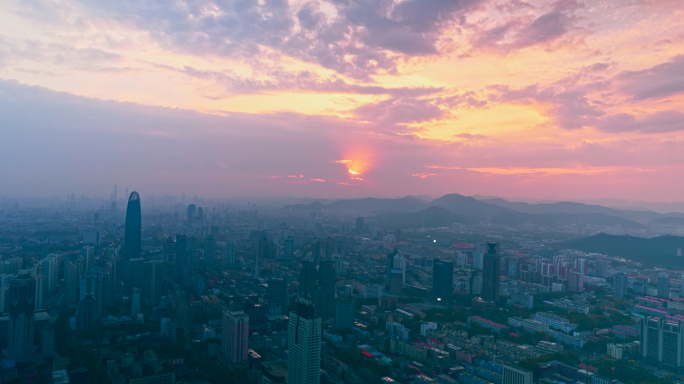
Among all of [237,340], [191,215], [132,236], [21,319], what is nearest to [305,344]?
[237,340]

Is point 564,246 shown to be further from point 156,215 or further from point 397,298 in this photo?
point 156,215

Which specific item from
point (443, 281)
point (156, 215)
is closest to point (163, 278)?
point (443, 281)

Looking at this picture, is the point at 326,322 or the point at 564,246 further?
the point at 564,246

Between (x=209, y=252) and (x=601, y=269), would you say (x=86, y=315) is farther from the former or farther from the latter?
(x=601, y=269)

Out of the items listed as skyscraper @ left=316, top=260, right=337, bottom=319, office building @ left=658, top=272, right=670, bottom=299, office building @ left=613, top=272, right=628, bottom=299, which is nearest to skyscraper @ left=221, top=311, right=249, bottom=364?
skyscraper @ left=316, top=260, right=337, bottom=319

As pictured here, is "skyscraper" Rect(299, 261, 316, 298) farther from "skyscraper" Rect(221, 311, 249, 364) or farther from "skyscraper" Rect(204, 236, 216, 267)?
"skyscraper" Rect(204, 236, 216, 267)
